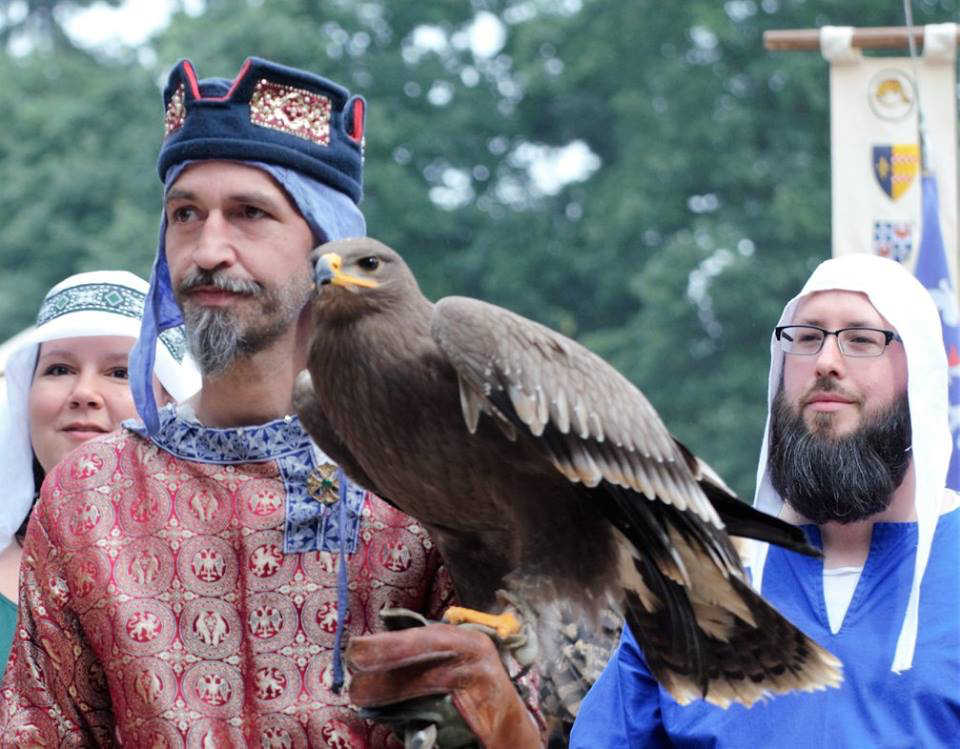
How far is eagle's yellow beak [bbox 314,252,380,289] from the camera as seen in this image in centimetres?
325

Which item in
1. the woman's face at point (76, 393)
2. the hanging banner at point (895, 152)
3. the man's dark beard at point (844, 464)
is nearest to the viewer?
the man's dark beard at point (844, 464)

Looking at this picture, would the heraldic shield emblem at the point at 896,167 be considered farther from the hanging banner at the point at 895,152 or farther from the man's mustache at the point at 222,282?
the man's mustache at the point at 222,282

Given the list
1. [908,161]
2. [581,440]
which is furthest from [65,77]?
[581,440]

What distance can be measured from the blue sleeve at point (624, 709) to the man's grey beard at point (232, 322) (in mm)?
1050

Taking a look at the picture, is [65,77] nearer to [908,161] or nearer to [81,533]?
[908,161]

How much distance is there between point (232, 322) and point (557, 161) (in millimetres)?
24136

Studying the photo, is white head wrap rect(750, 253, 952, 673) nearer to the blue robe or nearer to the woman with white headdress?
the blue robe

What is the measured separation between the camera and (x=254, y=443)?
393 centimetres

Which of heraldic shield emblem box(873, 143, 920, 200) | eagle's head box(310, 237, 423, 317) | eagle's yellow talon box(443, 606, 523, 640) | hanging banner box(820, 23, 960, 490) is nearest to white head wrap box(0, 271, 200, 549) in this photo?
eagle's head box(310, 237, 423, 317)

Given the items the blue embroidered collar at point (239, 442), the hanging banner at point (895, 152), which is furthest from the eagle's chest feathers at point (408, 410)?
the hanging banner at point (895, 152)

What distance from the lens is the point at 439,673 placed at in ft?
11.0

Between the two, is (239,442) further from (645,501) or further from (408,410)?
(645,501)

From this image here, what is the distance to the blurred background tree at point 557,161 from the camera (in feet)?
73.4

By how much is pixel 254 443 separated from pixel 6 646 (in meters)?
1.41
